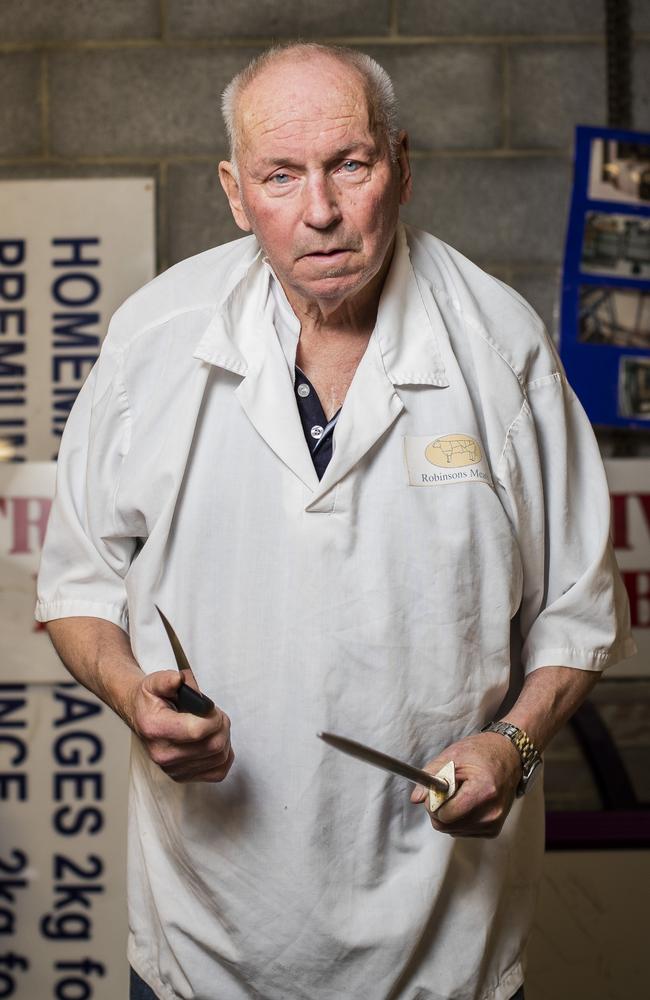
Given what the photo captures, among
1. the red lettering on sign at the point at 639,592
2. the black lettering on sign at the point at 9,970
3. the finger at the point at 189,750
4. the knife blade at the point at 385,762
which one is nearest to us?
the knife blade at the point at 385,762

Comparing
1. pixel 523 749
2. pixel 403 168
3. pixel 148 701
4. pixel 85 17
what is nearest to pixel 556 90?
pixel 85 17

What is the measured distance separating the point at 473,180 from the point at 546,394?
1369mm

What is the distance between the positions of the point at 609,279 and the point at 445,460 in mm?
1442

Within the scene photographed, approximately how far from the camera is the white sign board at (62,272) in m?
2.31

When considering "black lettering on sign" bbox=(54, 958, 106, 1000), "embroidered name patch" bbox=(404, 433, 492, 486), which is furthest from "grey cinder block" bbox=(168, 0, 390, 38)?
"black lettering on sign" bbox=(54, 958, 106, 1000)

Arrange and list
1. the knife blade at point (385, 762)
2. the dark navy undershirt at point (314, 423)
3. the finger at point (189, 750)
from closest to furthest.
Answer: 1. the knife blade at point (385, 762)
2. the finger at point (189, 750)
3. the dark navy undershirt at point (314, 423)

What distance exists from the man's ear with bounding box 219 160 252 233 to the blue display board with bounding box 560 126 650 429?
1303mm

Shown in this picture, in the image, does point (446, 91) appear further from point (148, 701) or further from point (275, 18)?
point (148, 701)

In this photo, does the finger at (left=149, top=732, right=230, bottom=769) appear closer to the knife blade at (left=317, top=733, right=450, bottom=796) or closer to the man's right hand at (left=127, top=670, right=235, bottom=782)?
the man's right hand at (left=127, top=670, right=235, bottom=782)

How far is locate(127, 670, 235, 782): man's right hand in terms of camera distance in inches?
35.9

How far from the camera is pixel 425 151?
231cm

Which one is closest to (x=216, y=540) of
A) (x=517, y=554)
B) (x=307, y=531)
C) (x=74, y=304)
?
(x=307, y=531)

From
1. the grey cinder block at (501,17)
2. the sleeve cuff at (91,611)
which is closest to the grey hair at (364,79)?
the sleeve cuff at (91,611)

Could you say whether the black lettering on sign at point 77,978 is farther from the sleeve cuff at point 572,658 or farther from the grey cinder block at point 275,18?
the grey cinder block at point 275,18
